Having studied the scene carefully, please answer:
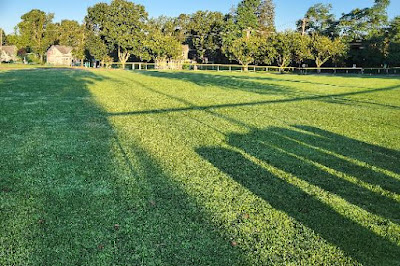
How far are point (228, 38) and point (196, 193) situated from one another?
182 ft

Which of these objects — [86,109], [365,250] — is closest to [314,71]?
[86,109]

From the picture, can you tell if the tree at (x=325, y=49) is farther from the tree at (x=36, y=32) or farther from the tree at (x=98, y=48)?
the tree at (x=36, y=32)

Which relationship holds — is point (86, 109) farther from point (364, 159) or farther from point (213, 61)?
point (213, 61)

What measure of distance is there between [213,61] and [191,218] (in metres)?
61.0

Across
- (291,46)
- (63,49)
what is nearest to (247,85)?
(291,46)

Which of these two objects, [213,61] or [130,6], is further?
[213,61]

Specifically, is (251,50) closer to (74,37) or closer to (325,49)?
(325,49)

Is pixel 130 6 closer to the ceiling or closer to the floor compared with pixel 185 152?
closer to the ceiling

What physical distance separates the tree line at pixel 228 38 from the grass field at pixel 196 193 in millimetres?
43777

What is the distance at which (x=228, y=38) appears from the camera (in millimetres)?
55938

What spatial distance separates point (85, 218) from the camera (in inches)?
108

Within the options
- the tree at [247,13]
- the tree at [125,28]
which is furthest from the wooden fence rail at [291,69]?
the tree at [247,13]

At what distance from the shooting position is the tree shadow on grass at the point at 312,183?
2538mm

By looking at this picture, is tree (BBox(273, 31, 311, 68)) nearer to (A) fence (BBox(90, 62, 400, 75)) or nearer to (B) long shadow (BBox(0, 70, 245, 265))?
(A) fence (BBox(90, 62, 400, 75))
